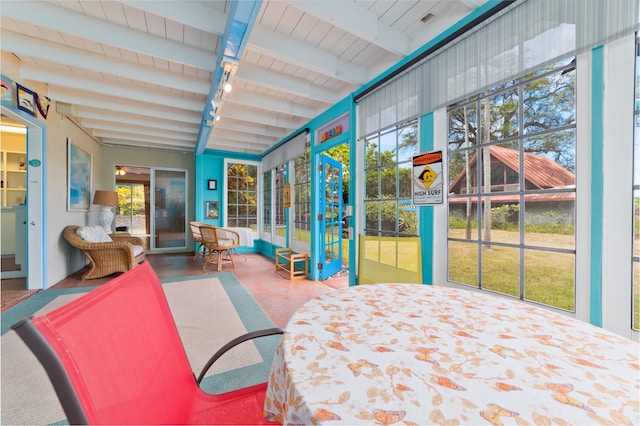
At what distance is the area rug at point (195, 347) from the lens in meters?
1.49

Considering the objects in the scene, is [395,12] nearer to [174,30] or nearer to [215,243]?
[174,30]

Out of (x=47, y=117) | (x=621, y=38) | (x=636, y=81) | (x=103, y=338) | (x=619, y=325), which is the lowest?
(x=619, y=325)

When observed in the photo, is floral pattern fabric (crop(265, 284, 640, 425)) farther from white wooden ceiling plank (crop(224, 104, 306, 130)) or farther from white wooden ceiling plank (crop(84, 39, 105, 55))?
white wooden ceiling plank (crop(224, 104, 306, 130))

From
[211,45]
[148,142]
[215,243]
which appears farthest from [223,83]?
[148,142]

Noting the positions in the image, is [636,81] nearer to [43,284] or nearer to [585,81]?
[585,81]

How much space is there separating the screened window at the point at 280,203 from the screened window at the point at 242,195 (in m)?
1.04

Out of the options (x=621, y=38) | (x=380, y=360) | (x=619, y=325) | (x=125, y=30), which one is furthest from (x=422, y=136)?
(x=125, y=30)

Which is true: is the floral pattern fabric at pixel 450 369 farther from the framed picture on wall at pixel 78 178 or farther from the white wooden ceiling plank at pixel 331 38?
the framed picture on wall at pixel 78 178

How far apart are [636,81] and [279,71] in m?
2.83

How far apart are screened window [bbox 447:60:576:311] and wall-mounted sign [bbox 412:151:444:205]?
0.09m

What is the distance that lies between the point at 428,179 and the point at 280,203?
159 inches

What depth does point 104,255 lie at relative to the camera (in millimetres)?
3959

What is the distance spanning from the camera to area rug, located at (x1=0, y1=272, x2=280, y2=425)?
1.49 m

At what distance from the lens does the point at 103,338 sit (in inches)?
22.6
